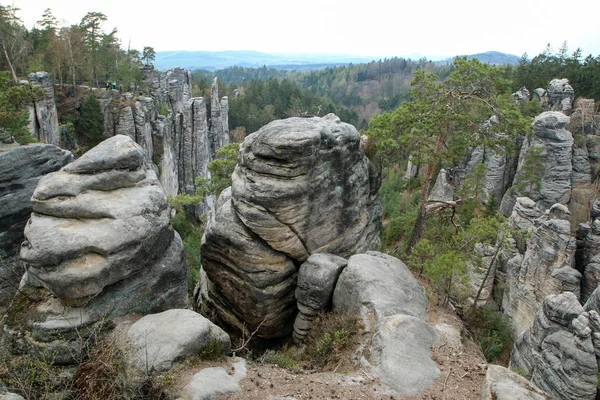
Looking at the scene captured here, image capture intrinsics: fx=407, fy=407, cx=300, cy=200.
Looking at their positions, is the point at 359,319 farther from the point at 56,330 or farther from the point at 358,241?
the point at 56,330

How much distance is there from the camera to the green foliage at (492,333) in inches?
648

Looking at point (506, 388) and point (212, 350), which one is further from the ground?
point (506, 388)

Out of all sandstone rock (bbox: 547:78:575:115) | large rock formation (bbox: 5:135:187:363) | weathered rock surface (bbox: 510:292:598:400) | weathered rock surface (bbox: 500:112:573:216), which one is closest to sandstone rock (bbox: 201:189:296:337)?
large rock formation (bbox: 5:135:187:363)

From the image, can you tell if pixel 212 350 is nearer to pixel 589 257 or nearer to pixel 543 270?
pixel 543 270

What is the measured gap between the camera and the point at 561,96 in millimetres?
38875

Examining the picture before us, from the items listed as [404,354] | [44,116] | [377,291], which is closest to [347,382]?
[404,354]

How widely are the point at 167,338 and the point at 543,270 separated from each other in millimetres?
18018

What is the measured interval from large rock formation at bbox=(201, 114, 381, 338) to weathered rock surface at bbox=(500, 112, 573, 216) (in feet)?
82.2

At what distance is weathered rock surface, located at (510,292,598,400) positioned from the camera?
10.6m

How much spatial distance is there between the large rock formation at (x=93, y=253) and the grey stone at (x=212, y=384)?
7.92 ft

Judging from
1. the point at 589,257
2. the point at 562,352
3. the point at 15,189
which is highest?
the point at 15,189

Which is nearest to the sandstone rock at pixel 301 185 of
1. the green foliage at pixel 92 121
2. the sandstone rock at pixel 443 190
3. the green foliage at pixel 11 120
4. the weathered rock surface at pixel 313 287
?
the weathered rock surface at pixel 313 287

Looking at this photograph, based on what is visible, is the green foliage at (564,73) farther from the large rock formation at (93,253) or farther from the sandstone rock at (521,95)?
the large rock formation at (93,253)

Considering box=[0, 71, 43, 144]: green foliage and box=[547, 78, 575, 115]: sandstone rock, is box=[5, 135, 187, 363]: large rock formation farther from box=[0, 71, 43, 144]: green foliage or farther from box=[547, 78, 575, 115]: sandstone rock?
box=[547, 78, 575, 115]: sandstone rock
